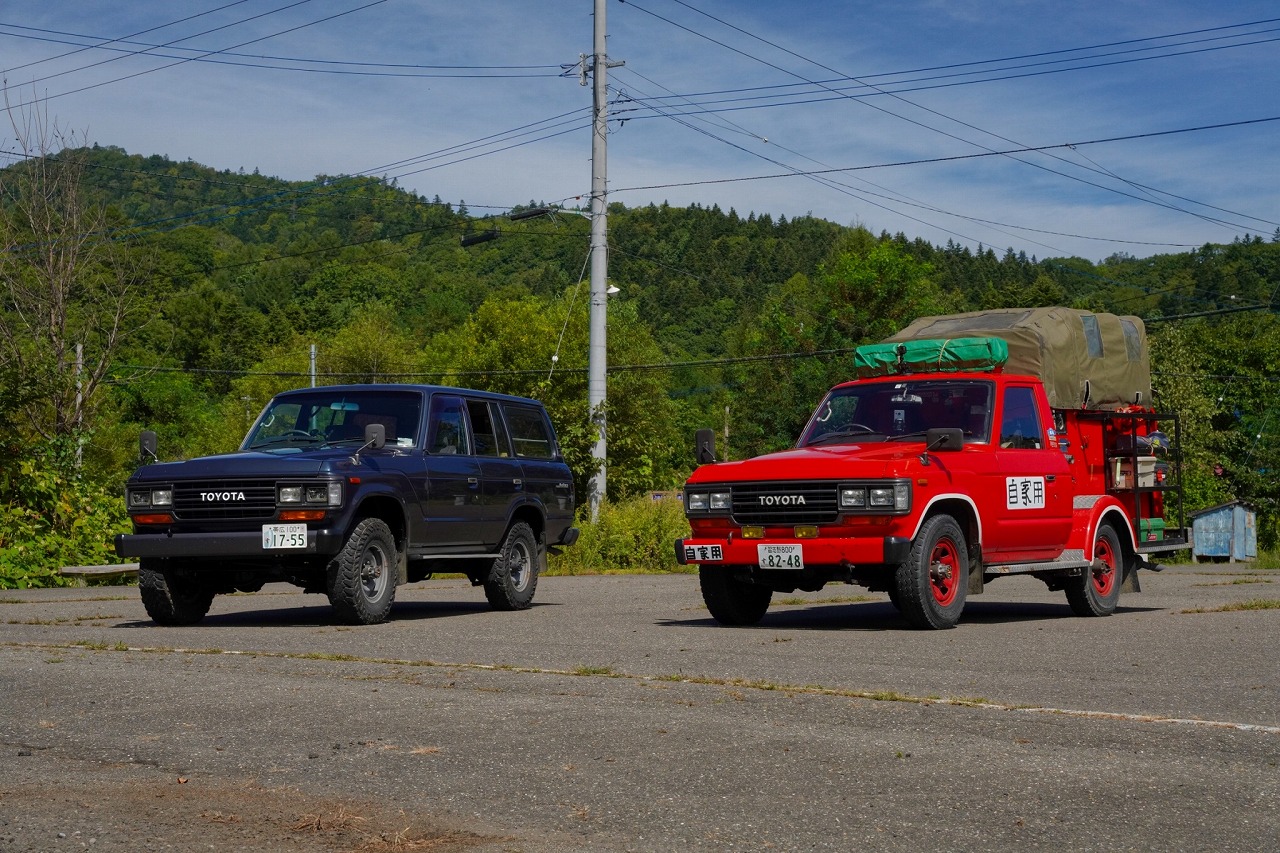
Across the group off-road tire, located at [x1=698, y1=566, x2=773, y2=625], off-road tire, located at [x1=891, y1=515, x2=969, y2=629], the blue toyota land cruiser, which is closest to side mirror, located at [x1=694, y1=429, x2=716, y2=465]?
off-road tire, located at [x1=698, y1=566, x2=773, y2=625]

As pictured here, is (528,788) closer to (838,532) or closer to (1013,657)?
(1013,657)

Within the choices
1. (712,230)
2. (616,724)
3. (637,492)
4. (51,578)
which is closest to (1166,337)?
(712,230)

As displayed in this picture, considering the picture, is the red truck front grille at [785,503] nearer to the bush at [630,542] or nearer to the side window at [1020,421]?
the side window at [1020,421]

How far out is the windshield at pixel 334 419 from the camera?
13602mm

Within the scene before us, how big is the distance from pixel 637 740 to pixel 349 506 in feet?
20.9

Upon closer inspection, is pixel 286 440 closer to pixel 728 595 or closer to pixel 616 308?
pixel 728 595

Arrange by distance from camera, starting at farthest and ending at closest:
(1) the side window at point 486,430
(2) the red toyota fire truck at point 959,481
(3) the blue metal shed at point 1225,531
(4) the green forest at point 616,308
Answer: (4) the green forest at point 616,308
(3) the blue metal shed at point 1225,531
(1) the side window at point 486,430
(2) the red toyota fire truck at point 959,481

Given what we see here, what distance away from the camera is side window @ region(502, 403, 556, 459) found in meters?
15.4

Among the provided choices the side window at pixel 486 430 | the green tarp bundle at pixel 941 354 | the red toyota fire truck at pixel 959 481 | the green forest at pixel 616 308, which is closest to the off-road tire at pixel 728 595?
the red toyota fire truck at pixel 959 481

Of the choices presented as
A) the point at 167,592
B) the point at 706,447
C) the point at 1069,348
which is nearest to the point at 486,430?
the point at 706,447

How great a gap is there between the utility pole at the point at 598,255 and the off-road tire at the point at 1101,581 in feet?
54.0

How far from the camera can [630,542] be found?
26984 millimetres

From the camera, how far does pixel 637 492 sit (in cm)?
3453

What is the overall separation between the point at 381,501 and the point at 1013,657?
5.69 meters
